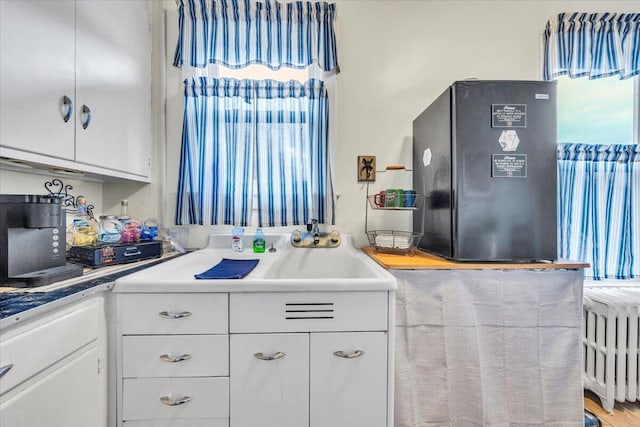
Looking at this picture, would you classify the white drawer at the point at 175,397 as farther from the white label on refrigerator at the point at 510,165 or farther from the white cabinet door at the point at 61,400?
the white label on refrigerator at the point at 510,165

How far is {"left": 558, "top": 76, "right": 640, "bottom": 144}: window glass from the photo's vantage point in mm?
1764

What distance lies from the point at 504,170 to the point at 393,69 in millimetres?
990

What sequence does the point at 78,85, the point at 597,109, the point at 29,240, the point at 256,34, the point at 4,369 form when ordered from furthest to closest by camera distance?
the point at 597,109 → the point at 256,34 → the point at 78,85 → the point at 29,240 → the point at 4,369

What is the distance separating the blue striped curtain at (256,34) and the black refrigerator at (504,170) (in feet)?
2.94

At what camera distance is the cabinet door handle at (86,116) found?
1.12m

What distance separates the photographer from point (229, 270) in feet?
3.82

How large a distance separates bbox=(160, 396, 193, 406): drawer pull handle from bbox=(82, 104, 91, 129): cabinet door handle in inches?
45.2

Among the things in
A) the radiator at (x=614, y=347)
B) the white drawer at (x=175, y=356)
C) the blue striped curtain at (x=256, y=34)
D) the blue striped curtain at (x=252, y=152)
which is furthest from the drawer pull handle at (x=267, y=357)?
the radiator at (x=614, y=347)

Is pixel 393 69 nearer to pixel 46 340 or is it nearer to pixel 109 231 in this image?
pixel 109 231

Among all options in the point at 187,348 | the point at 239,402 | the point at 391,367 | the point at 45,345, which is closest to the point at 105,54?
the point at 45,345

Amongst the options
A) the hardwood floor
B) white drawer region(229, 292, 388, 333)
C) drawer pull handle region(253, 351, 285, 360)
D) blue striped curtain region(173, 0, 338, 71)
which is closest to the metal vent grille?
white drawer region(229, 292, 388, 333)

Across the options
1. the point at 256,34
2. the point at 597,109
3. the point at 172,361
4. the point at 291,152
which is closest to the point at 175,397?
the point at 172,361

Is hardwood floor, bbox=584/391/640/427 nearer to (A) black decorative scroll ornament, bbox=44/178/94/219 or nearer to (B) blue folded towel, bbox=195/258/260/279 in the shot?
(B) blue folded towel, bbox=195/258/260/279

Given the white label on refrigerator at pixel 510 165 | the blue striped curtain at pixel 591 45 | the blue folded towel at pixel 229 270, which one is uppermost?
the blue striped curtain at pixel 591 45
